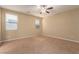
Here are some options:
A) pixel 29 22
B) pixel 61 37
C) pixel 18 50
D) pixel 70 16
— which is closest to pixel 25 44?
pixel 18 50

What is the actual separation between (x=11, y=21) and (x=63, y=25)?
4.28 feet

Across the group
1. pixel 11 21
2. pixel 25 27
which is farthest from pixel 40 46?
pixel 11 21

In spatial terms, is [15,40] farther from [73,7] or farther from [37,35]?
[73,7]

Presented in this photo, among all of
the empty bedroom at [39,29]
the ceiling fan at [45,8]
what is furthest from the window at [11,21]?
the ceiling fan at [45,8]

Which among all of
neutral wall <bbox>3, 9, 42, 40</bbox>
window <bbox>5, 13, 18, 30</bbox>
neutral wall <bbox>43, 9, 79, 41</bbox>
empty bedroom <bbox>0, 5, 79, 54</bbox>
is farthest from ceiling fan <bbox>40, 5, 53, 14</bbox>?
window <bbox>5, 13, 18, 30</bbox>

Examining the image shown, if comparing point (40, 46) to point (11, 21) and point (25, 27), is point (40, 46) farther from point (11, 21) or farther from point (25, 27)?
point (11, 21)

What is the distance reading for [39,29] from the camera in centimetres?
184

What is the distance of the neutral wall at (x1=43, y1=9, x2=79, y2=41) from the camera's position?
5.52ft

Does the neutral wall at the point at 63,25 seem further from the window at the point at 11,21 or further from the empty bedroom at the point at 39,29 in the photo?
the window at the point at 11,21
